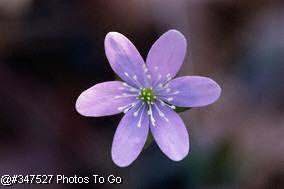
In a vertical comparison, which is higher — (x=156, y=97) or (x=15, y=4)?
(x=15, y=4)

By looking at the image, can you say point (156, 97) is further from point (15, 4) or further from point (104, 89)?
point (15, 4)

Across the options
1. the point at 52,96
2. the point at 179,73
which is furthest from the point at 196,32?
the point at 52,96

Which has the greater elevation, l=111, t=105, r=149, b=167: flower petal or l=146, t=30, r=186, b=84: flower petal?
l=146, t=30, r=186, b=84: flower petal

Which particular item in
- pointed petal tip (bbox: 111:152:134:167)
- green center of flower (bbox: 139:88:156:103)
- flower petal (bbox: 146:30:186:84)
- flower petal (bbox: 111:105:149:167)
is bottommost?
pointed petal tip (bbox: 111:152:134:167)
